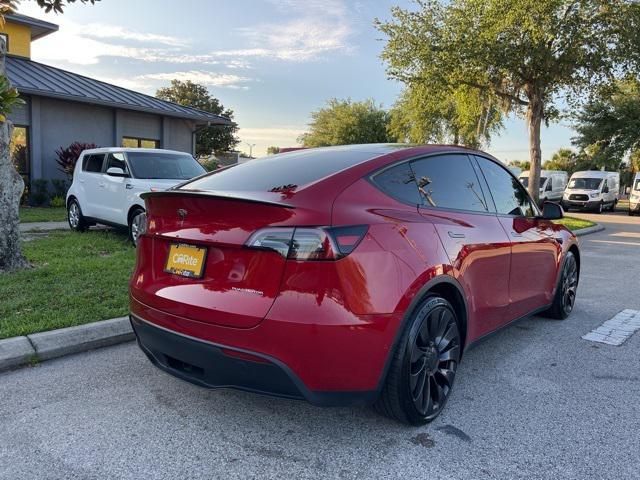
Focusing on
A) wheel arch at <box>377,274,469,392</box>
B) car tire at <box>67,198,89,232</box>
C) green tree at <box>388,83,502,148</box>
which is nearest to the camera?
wheel arch at <box>377,274,469,392</box>

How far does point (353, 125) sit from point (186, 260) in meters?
42.1

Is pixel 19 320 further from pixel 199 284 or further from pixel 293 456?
pixel 293 456

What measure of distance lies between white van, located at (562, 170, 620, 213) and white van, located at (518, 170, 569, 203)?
3.27 feet

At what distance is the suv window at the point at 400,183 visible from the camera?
2.87 meters

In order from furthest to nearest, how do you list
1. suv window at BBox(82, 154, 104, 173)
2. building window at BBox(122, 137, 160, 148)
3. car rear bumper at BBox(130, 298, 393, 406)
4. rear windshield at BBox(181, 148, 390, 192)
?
1. building window at BBox(122, 137, 160, 148)
2. suv window at BBox(82, 154, 104, 173)
3. rear windshield at BBox(181, 148, 390, 192)
4. car rear bumper at BBox(130, 298, 393, 406)

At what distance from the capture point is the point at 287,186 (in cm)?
275

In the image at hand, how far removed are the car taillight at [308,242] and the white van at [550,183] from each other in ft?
85.2

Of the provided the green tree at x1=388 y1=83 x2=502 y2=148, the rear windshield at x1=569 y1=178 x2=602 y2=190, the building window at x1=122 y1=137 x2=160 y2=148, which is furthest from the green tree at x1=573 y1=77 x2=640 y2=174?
the building window at x1=122 y1=137 x2=160 y2=148

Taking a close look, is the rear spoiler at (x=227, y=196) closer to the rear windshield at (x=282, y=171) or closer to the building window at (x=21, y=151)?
the rear windshield at (x=282, y=171)

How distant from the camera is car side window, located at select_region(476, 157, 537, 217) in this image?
155 inches

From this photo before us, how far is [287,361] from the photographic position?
2.38m

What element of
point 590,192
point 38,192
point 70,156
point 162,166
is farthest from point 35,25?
point 590,192

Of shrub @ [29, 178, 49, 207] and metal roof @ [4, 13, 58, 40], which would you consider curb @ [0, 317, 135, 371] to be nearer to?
shrub @ [29, 178, 49, 207]

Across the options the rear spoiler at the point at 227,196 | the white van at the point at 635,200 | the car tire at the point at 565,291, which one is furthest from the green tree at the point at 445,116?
the rear spoiler at the point at 227,196
